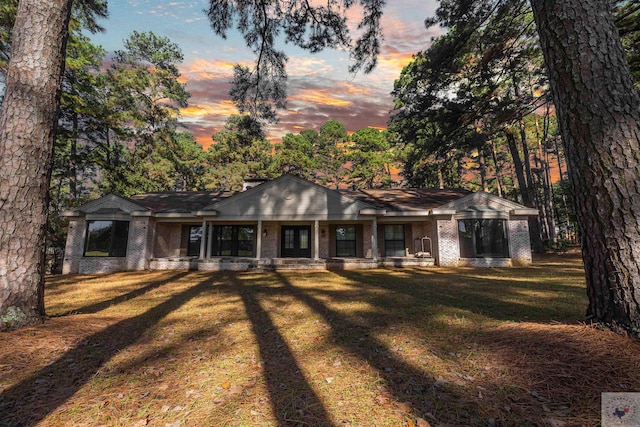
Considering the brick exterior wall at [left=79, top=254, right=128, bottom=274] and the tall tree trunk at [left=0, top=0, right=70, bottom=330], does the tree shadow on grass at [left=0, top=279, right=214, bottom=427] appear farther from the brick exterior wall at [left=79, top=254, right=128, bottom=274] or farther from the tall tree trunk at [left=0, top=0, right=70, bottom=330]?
the brick exterior wall at [left=79, top=254, right=128, bottom=274]

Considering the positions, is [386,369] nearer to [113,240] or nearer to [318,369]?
[318,369]

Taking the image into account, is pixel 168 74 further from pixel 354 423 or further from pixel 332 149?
pixel 354 423

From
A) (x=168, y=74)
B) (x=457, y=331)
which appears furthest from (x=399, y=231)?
(x=168, y=74)

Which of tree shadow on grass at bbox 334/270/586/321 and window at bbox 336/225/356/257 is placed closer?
tree shadow on grass at bbox 334/270/586/321

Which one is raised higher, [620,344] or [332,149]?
[332,149]

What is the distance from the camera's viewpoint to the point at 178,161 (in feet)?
91.6

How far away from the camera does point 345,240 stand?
16.8 m

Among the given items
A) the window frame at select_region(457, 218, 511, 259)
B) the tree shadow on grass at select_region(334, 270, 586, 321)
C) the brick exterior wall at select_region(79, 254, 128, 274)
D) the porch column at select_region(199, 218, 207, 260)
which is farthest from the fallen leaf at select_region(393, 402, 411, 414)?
the brick exterior wall at select_region(79, 254, 128, 274)

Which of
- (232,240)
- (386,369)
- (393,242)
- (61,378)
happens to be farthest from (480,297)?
(232,240)

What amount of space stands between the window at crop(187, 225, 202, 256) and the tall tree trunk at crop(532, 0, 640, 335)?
56.7ft

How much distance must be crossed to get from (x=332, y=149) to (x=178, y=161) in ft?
64.6

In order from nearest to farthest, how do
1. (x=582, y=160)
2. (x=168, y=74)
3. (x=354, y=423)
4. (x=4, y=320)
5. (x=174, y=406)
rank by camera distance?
(x=354, y=423), (x=174, y=406), (x=582, y=160), (x=4, y=320), (x=168, y=74)

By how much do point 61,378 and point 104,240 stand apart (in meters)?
14.1

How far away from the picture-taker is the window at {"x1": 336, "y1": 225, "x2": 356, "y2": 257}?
16669 mm
